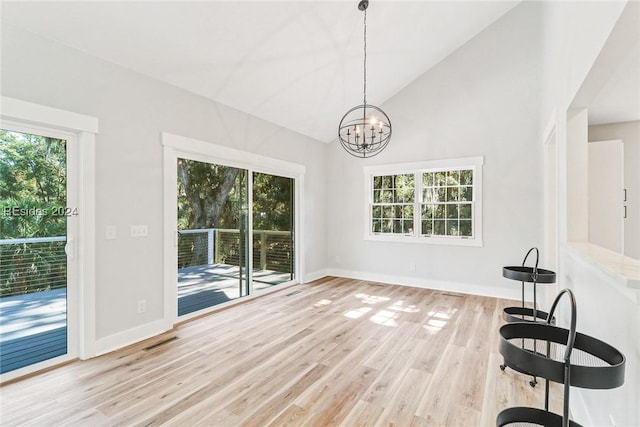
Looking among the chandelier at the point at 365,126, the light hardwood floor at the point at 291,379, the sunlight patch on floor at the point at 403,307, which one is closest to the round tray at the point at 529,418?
the light hardwood floor at the point at 291,379

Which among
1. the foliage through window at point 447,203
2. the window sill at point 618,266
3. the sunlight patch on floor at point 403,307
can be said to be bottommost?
the sunlight patch on floor at point 403,307

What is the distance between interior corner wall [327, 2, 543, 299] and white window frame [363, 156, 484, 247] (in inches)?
3.5

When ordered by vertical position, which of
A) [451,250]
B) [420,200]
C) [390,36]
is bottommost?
[451,250]

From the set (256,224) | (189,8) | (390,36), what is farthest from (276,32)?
(256,224)

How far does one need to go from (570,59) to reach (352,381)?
299 cm

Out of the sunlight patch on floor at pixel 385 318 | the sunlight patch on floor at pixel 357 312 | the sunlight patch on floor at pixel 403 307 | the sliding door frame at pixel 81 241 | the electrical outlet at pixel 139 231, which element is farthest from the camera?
the sunlight patch on floor at pixel 403 307

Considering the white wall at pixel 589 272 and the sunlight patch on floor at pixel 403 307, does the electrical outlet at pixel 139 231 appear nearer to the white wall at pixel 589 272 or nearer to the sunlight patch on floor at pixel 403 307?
the sunlight patch on floor at pixel 403 307

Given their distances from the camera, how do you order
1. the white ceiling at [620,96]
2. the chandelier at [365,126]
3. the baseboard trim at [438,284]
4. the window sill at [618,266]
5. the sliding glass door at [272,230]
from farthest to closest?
the sliding glass door at [272,230] < the baseboard trim at [438,284] < the chandelier at [365,126] < the white ceiling at [620,96] < the window sill at [618,266]

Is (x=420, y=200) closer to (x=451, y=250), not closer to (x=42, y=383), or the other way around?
(x=451, y=250)

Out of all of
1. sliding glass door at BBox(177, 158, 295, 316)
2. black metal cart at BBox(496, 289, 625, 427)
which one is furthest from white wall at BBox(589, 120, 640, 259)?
sliding glass door at BBox(177, 158, 295, 316)

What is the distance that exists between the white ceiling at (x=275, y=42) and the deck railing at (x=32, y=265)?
176cm

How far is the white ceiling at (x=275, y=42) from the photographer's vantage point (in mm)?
2740

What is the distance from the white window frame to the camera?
5.05 meters

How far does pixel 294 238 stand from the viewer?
19.0 ft
